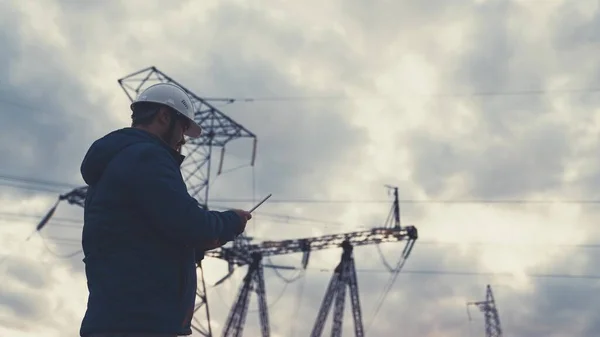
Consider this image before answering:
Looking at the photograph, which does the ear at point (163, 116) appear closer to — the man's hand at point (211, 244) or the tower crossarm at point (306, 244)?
the man's hand at point (211, 244)

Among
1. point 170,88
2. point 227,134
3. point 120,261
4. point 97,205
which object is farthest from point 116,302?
point 227,134

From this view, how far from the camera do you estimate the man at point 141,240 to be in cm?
307

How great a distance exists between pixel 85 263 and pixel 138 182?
1.58 ft

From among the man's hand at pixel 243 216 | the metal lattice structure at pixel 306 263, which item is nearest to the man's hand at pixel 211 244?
the man's hand at pixel 243 216

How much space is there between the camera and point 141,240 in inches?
124

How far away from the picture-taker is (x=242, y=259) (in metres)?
53.6

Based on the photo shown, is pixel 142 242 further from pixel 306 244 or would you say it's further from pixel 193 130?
pixel 306 244

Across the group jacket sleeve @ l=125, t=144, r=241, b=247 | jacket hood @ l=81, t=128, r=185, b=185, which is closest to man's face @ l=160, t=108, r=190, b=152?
jacket hood @ l=81, t=128, r=185, b=185

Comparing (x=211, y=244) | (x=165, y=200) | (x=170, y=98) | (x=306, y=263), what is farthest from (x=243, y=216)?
(x=306, y=263)

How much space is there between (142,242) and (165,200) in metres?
0.21

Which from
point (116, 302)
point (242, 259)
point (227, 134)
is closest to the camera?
point (116, 302)

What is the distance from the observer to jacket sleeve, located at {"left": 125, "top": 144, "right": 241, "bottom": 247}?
3119 mm

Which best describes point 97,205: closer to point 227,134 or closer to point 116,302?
point 116,302

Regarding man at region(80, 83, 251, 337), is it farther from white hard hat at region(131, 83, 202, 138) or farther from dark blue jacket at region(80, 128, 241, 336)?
white hard hat at region(131, 83, 202, 138)
